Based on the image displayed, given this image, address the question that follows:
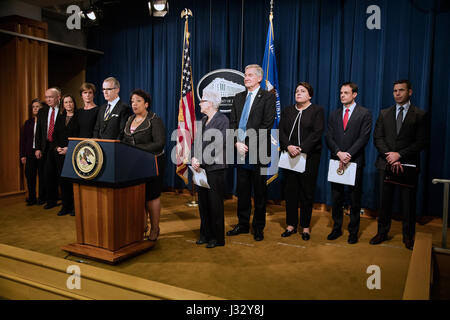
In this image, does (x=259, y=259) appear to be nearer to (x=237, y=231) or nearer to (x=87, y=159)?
(x=237, y=231)

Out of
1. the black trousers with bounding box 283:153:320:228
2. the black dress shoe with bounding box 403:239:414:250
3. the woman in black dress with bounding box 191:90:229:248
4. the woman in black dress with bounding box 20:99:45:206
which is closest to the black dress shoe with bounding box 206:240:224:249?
the woman in black dress with bounding box 191:90:229:248

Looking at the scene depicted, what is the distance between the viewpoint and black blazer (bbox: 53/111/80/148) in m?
4.09

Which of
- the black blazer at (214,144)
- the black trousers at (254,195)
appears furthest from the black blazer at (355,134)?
the black blazer at (214,144)

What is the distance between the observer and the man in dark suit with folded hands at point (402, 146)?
3.04 meters

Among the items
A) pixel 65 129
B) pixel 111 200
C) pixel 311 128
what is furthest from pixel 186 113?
pixel 111 200

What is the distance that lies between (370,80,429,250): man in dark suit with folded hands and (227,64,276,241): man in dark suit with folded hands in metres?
1.08

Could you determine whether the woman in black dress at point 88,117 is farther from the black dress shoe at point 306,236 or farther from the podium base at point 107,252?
the black dress shoe at point 306,236

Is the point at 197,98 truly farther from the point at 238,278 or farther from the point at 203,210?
the point at 238,278

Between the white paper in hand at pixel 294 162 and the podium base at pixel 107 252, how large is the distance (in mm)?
1506

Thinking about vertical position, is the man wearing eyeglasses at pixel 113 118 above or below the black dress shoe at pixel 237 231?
above

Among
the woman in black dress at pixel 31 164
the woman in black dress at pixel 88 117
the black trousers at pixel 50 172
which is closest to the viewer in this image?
the woman in black dress at pixel 88 117

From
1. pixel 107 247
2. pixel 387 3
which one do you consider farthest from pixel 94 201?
pixel 387 3

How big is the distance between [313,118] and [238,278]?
1.68 m

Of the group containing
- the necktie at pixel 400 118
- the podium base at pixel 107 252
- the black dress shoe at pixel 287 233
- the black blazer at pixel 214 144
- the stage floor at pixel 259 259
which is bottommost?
the stage floor at pixel 259 259
